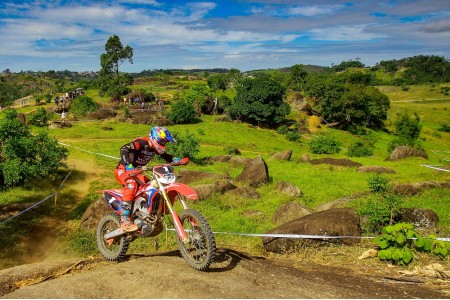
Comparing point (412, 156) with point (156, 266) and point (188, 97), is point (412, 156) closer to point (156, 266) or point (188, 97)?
point (156, 266)

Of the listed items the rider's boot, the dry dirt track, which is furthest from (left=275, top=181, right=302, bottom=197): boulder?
the rider's boot

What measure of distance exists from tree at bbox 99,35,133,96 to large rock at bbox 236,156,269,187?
56290mm

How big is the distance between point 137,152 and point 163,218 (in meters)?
1.48

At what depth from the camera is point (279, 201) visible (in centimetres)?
1833

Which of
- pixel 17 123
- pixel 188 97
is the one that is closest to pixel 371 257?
pixel 17 123

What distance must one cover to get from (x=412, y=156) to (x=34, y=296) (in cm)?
3633

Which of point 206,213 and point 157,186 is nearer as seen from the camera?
Result: point 157,186

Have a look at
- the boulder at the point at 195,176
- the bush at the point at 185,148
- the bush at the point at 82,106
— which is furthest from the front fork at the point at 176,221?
the bush at the point at 82,106

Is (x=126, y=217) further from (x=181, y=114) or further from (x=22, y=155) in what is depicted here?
(x=181, y=114)

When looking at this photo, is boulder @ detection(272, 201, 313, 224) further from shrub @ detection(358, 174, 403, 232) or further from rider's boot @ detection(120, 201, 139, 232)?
rider's boot @ detection(120, 201, 139, 232)

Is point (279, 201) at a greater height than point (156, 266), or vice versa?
point (156, 266)

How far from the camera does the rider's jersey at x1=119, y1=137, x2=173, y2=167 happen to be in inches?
297

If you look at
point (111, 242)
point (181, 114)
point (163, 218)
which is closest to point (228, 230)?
point (111, 242)

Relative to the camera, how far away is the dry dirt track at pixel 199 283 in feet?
19.6
